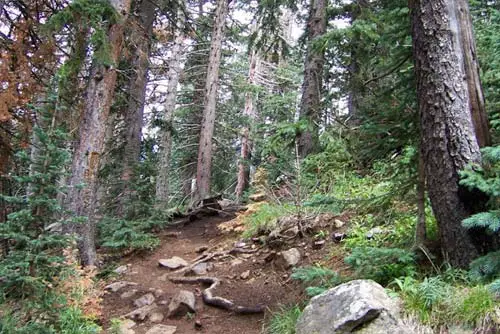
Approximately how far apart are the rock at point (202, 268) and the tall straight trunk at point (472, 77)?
5039 millimetres

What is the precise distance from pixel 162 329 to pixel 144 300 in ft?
3.41

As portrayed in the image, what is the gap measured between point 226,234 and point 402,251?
18.1 ft

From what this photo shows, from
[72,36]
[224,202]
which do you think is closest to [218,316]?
[72,36]

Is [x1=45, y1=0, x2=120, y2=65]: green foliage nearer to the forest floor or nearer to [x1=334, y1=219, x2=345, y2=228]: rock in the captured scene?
the forest floor

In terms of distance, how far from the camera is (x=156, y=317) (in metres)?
5.57

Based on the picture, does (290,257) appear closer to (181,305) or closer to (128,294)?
(181,305)

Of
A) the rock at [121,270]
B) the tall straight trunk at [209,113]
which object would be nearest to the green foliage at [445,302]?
the rock at [121,270]

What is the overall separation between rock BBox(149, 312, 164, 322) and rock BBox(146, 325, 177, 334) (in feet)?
0.80

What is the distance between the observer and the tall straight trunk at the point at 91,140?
657 centimetres

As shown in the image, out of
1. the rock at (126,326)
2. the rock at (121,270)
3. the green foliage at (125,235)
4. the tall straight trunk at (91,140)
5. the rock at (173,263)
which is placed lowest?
the rock at (126,326)

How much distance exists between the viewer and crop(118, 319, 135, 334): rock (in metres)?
5.11

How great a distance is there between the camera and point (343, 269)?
4891 millimetres

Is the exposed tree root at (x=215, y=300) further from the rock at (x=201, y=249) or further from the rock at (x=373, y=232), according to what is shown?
the rock at (x=373, y=232)

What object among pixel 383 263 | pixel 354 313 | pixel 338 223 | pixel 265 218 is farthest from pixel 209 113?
pixel 354 313
